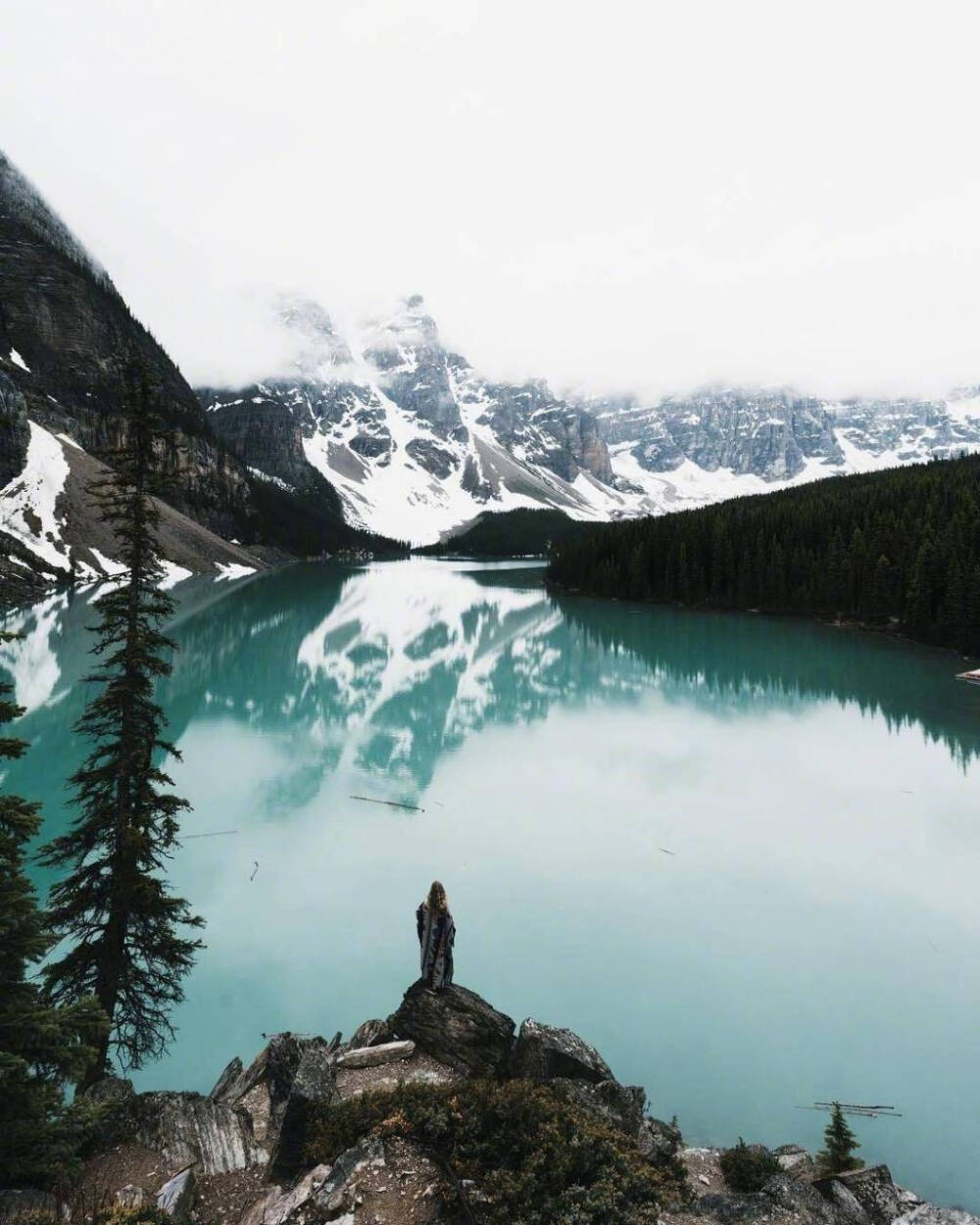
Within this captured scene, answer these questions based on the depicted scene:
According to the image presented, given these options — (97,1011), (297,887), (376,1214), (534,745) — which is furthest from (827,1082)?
(534,745)

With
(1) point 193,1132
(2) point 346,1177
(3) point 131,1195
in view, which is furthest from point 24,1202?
(2) point 346,1177

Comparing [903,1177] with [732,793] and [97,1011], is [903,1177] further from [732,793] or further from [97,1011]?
[732,793]

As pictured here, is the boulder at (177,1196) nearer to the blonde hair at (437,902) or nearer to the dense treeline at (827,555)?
the blonde hair at (437,902)

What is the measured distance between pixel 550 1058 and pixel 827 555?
81.5 metres

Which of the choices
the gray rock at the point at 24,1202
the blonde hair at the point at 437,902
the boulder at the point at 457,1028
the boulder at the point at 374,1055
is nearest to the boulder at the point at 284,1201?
the gray rock at the point at 24,1202

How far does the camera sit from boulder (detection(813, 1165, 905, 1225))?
7355 millimetres

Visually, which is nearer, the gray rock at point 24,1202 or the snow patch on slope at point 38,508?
the gray rock at point 24,1202

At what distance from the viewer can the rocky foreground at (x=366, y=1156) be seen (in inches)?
244

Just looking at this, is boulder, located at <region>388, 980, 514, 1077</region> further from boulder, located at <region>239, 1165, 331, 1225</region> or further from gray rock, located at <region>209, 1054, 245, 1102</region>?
boulder, located at <region>239, 1165, 331, 1225</region>

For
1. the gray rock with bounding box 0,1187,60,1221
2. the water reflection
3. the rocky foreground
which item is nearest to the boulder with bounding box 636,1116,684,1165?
the rocky foreground

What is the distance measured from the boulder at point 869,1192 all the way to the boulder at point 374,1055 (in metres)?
5.33

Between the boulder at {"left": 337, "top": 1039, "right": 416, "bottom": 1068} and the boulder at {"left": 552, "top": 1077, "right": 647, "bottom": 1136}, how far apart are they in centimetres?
250

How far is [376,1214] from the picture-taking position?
601cm

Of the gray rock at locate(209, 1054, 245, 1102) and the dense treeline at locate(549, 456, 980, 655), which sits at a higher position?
the dense treeline at locate(549, 456, 980, 655)
